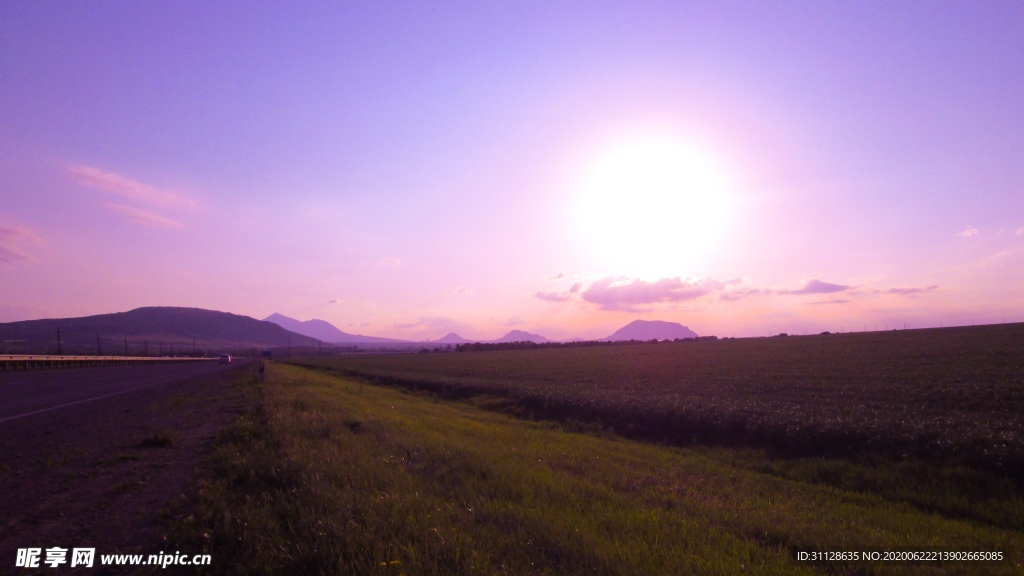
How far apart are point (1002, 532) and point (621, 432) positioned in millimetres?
11123

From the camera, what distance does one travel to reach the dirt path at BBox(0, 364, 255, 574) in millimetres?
5625

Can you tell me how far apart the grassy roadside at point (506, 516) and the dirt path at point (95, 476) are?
0.59m

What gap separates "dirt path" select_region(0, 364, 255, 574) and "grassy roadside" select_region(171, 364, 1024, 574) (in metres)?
0.59

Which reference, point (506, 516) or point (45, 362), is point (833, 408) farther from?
point (45, 362)

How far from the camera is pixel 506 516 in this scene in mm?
5574

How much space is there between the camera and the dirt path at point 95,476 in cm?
562

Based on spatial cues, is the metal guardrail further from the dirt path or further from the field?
the field

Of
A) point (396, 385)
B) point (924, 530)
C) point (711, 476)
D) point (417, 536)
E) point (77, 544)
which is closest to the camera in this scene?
point (417, 536)

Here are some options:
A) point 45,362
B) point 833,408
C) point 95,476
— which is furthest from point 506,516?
point 45,362

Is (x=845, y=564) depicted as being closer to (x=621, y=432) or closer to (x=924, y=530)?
(x=924, y=530)

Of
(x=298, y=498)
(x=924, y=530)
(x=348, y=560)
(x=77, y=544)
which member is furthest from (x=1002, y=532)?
(x=77, y=544)

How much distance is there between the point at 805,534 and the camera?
18.9 ft

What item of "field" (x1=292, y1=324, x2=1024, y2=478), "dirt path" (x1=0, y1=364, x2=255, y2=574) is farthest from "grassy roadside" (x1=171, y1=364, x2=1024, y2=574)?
"field" (x1=292, y1=324, x2=1024, y2=478)

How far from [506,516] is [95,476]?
6852 millimetres
